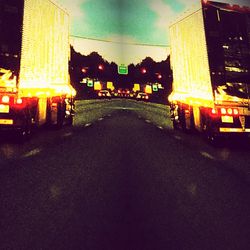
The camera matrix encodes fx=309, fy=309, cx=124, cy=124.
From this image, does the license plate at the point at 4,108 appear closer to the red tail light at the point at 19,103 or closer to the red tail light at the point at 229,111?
the red tail light at the point at 19,103

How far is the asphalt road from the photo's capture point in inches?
119

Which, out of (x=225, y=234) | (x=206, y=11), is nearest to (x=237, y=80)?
(x=206, y=11)

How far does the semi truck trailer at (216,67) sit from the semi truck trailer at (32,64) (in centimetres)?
374

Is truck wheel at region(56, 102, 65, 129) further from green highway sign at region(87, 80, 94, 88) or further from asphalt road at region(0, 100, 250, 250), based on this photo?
green highway sign at region(87, 80, 94, 88)

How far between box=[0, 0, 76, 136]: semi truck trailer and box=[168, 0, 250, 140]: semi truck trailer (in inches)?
147

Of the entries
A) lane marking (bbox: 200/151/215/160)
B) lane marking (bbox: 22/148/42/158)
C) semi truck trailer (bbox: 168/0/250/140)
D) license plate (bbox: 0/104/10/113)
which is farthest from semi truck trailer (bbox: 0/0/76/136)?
lane marking (bbox: 200/151/215/160)

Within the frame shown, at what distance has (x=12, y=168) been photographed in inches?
203

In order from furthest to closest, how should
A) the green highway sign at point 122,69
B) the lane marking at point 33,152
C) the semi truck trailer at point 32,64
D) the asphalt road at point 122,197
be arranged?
the green highway sign at point 122,69
the semi truck trailer at point 32,64
the lane marking at point 33,152
the asphalt road at point 122,197

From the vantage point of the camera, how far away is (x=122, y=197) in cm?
417

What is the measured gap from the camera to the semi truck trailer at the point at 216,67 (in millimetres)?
7637

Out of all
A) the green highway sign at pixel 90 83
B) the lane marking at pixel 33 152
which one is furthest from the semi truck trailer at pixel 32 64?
the green highway sign at pixel 90 83

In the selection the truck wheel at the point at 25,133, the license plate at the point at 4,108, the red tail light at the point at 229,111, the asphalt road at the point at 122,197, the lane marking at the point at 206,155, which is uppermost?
the license plate at the point at 4,108

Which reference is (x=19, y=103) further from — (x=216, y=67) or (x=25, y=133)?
(x=216, y=67)

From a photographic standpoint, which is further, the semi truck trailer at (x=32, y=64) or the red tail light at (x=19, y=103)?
the red tail light at (x=19, y=103)
